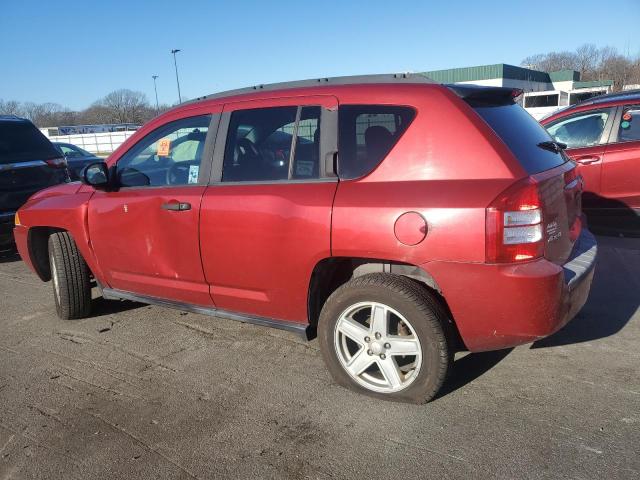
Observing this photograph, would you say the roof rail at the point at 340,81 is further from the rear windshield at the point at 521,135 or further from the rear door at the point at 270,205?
the rear windshield at the point at 521,135

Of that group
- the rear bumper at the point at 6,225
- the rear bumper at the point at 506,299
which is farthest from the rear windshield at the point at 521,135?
the rear bumper at the point at 6,225

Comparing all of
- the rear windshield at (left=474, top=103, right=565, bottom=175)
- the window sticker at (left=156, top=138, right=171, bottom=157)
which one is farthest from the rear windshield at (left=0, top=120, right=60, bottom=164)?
the rear windshield at (left=474, top=103, right=565, bottom=175)

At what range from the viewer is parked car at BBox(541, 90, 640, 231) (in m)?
6.16

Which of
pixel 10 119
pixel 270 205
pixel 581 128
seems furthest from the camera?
pixel 10 119

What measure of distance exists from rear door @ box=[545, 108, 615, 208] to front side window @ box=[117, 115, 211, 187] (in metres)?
4.56

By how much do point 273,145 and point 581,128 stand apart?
4974 millimetres

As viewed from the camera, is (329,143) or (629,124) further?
(629,124)

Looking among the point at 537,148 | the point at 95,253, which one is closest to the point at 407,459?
the point at 537,148

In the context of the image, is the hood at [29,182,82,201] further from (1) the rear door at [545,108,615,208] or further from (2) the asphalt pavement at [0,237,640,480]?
(1) the rear door at [545,108,615,208]

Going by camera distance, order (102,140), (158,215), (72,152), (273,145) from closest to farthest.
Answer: (273,145)
(158,215)
(72,152)
(102,140)

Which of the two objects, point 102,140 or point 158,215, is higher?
point 102,140

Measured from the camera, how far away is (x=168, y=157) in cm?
388

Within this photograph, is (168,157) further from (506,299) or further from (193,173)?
(506,299)

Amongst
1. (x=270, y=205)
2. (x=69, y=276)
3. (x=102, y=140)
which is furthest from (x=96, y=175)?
(x=102, y=140)
